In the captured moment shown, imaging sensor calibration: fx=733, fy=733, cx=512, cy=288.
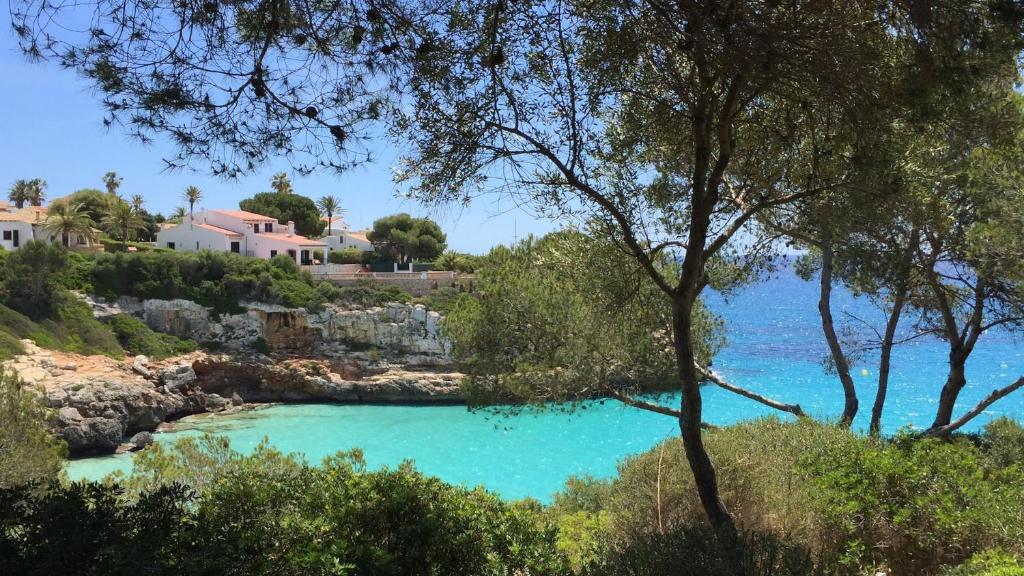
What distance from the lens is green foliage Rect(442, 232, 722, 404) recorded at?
6.92 metres

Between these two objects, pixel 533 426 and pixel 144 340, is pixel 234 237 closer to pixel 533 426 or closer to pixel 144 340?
pixel 144 340

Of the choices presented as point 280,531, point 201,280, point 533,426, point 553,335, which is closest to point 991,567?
point 280,531

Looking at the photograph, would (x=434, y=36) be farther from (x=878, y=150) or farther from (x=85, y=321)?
(x=85, y=321)

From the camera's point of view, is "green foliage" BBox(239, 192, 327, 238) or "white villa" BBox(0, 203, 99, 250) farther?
"green foliage" BBox(239, 192, 327, 238)

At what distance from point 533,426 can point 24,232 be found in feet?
84.0

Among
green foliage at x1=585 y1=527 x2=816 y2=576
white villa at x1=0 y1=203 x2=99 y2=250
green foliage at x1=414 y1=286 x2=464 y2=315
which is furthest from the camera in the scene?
white villa at x1=0 y1=203 x2=99 y2=250

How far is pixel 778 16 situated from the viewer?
3926 mm

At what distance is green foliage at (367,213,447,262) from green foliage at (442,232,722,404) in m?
33.7

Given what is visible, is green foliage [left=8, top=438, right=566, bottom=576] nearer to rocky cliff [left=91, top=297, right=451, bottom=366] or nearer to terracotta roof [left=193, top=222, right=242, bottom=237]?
rocky cliff [left=91, top=297, right=451, bottom=366]

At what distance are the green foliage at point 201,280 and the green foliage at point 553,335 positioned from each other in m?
25.9

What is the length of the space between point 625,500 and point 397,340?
26664 mm

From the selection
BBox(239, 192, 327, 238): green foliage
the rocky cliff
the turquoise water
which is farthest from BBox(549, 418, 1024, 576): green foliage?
BBox(239, 192, 327, 238): green foliage

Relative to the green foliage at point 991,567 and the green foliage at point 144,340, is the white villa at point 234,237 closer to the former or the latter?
the green foliage at point 144,340

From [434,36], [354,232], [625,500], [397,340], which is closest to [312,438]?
[397,340]
